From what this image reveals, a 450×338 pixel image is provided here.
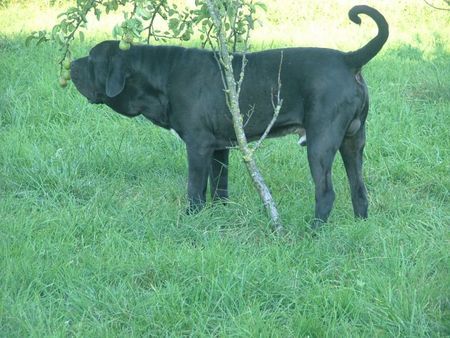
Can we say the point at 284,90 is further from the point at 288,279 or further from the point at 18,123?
the point at 18,123

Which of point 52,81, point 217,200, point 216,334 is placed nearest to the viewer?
point 216,334

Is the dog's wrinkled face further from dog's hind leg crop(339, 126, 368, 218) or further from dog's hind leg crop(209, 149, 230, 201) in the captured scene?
dog's hind leg crop(339, 126, 368, 218)

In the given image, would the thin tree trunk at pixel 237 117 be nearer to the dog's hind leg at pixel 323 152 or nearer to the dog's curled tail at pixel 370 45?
the dog's hind leg at pixel 323 152

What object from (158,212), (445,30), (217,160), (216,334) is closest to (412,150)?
(217,160)

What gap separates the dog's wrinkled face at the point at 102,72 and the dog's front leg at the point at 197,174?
661 mm

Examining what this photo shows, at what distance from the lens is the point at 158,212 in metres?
5.10

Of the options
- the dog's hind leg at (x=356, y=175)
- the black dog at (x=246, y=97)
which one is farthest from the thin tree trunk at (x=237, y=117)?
the dog's hind leg at (x=356, y=175)

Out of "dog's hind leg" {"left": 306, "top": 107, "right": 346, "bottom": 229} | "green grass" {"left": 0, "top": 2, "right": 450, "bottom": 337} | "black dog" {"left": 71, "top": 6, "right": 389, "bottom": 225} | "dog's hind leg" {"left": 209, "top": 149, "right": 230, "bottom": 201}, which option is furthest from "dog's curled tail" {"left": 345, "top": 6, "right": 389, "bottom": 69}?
"dog's hind leg" {"left": 209, "top": 149, "right": 230, "bottom": 201}

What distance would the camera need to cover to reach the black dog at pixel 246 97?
480cm

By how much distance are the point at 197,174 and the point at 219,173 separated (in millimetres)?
363

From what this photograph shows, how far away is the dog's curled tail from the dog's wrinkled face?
1.49 m

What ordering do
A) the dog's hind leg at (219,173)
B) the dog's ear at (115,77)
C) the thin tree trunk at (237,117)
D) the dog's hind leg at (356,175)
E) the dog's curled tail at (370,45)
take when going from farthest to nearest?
the dog's hind leg at (219,173) < the dog's ear at (115,77) < the dog's hind leg at (356,175) < the dog's curled tail at (370,45) < the thin tree trunk at (237,117)

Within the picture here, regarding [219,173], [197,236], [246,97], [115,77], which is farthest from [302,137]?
[115,77]

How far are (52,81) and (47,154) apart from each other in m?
1.64
